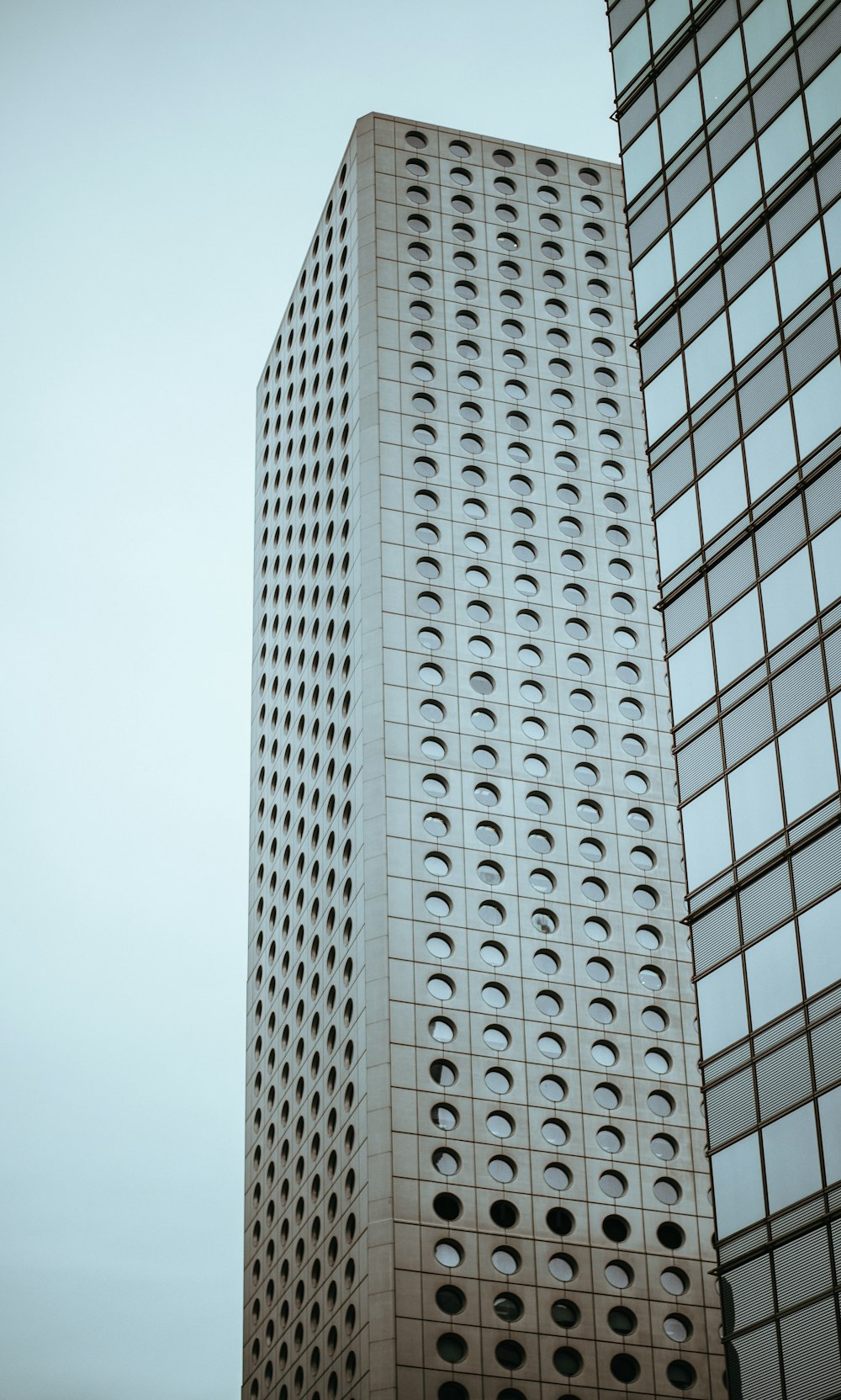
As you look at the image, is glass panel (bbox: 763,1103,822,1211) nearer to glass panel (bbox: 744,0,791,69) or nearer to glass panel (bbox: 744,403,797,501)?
glass panel (bbox: 744,403,797,501)

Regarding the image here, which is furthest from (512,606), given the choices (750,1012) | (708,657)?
(750,1012)

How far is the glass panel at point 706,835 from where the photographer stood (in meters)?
29.6

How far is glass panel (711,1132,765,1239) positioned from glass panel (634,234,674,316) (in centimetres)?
1531

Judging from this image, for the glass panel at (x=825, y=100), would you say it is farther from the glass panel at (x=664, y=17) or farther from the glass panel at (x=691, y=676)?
the glass panel at (x=691, y=676)

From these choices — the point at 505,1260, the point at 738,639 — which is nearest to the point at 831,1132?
the point at 738,639

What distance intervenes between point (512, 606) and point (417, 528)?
12.9 feet

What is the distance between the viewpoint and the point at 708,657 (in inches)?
1227

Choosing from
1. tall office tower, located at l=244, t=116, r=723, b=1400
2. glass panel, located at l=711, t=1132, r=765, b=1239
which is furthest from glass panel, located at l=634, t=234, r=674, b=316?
tall office tower, located at l=244, t=116, r=723, b=1400

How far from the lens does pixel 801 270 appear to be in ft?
101

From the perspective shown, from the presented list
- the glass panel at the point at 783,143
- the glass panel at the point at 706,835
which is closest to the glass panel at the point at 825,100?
the glass panel at the point at 783,143

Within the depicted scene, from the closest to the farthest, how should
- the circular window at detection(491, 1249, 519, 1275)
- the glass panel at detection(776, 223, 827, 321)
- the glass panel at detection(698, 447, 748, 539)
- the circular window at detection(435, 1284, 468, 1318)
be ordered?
the glass panel at detection(776, 223, 827, 321)
the glass panel at detection(698, 447, 748, 539)
the circular window at detection(435, 1284, 468, 1318)
the circular window at detection(491, 1249, 519, 1275)

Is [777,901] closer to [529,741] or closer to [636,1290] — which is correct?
[636,1290]

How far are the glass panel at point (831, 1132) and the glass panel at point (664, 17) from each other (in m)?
20.3

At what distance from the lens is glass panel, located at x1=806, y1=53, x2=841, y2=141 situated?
3066 centimetres
